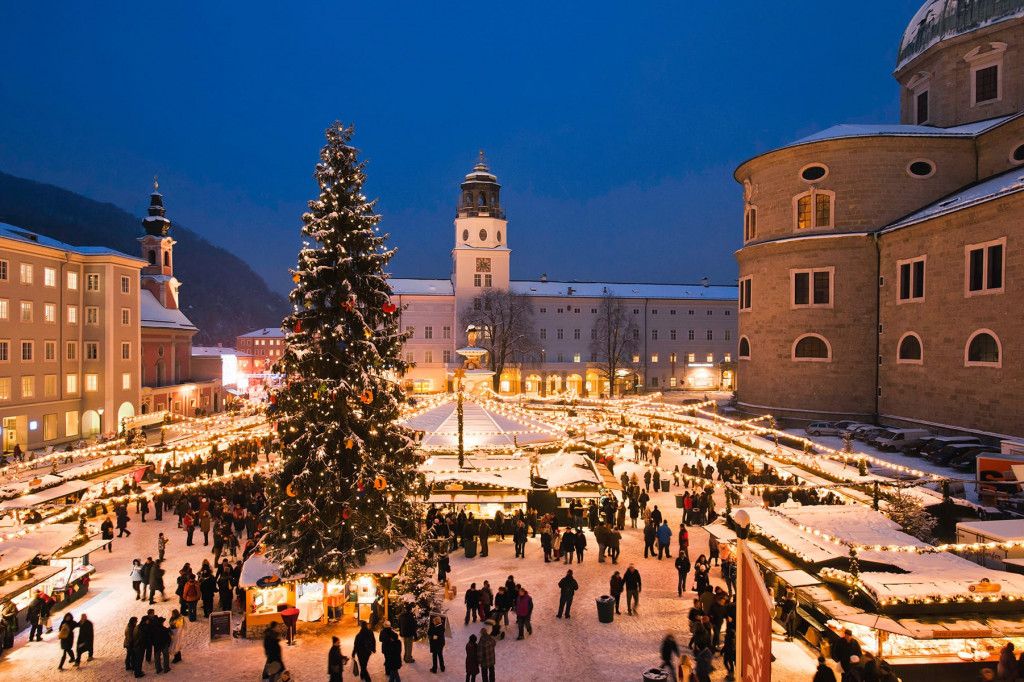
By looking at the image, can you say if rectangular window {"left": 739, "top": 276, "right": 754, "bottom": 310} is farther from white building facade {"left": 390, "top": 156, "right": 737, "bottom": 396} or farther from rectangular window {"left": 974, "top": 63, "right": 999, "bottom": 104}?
white building facade {"left": 390, "top": 156, "right": 737, "bottom": 396}

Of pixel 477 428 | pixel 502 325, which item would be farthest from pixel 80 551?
pixel 502 325

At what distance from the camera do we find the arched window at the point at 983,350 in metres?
24.6

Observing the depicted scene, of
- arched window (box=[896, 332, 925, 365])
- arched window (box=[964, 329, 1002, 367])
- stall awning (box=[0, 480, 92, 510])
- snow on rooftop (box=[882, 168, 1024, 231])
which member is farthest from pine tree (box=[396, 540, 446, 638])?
arched window (box=[896, 332, 925, 365])

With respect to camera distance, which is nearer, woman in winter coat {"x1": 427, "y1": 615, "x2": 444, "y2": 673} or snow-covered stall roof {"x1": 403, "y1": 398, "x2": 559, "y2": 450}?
woman in winter coat {"x1": 427, "y1": 615, "x2": 444, "y2": 673}

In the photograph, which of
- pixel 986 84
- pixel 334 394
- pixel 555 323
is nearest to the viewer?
pixel 334 394

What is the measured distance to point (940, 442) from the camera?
24453mm

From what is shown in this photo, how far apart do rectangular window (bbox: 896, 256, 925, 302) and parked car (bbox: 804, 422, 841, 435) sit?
6826 millimetres

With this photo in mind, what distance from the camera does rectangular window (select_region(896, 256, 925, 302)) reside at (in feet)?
96.6

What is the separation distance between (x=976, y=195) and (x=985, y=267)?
151 inches

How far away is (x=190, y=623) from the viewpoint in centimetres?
1402

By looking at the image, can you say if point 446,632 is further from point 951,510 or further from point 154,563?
point 951,510

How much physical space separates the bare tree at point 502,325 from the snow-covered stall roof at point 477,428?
36.0 metres

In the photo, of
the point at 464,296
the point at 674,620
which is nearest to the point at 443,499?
the point at 674,620

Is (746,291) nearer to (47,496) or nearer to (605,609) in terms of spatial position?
(605,609)
